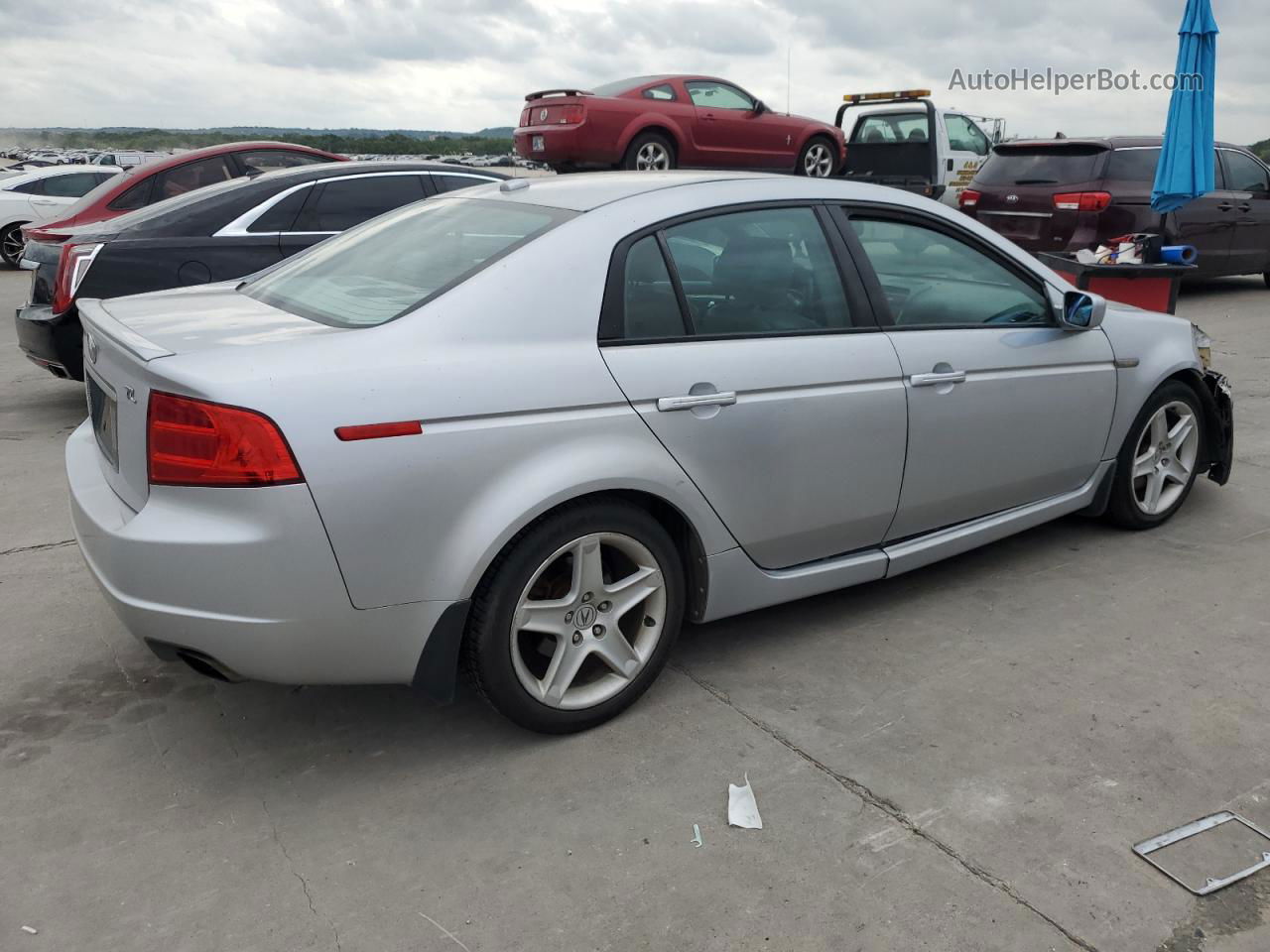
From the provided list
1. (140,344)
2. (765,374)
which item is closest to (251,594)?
(140,344)

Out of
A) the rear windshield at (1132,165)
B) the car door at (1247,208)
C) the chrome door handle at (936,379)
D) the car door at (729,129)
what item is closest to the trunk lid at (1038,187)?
the rear windshield at (1132,165)

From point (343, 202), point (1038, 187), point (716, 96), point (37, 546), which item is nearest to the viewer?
point (37, 546)

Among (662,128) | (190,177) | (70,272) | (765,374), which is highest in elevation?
(662,128)

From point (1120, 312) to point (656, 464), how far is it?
2.50 meters

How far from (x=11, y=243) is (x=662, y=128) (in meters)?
10.3

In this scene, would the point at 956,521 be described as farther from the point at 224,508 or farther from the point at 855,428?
the point at 224,508

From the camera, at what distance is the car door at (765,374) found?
3191 millimetres

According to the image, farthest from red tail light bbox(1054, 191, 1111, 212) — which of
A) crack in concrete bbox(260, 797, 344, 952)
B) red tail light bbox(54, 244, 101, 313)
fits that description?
crack in concrete bbox(260, 797, 344, 952)

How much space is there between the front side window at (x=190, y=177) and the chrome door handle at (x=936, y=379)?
6814 mm

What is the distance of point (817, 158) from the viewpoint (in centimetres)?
1508

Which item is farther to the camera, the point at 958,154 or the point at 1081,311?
the point at 958,154

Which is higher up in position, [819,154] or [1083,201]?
[819,154]

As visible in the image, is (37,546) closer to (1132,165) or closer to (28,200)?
(1132,165)

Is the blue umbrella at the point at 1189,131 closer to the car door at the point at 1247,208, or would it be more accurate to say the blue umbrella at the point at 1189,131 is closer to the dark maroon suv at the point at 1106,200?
the dark maroon suv at the point at 1106,200
